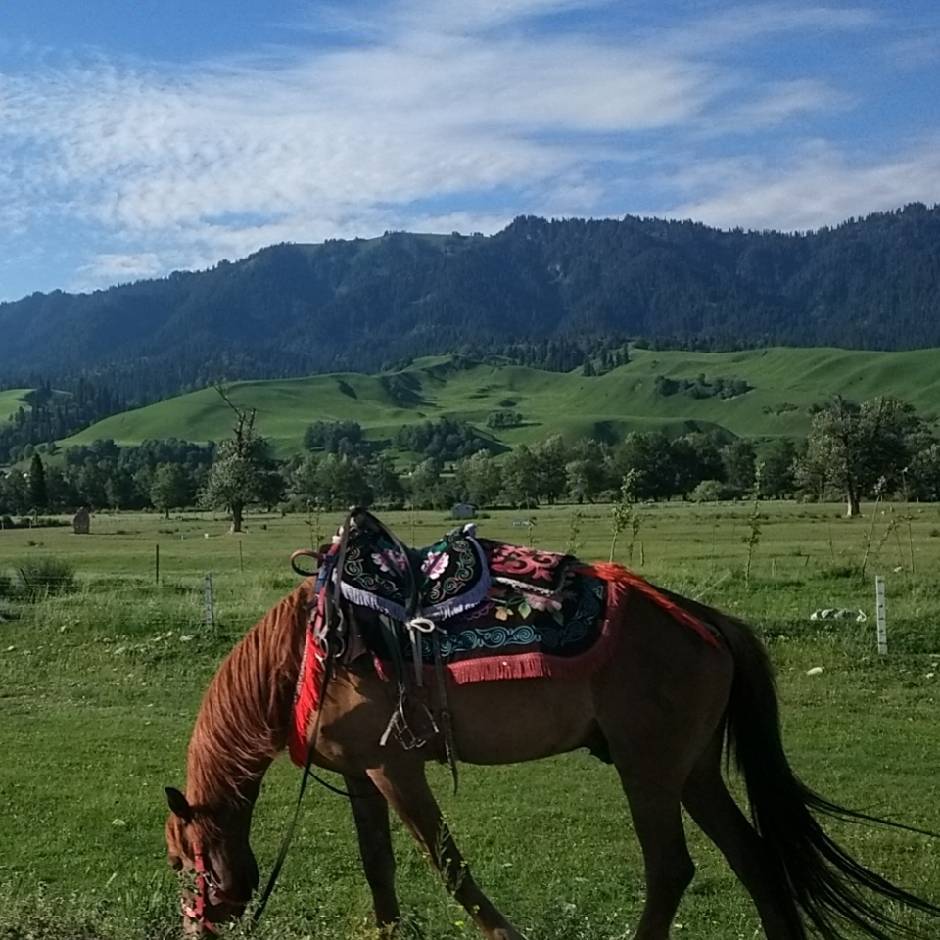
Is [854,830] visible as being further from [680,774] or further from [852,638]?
[852,638]

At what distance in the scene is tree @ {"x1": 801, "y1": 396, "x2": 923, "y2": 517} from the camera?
5347 cm

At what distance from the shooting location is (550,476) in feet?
278

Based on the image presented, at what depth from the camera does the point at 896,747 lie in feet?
32.3

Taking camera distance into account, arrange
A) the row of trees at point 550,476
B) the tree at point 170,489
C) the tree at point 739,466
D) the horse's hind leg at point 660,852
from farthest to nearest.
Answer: the tree at point 170,489, the tree at point 739,466, the row of trees at point 550,476, the horse's hind leg at point 660,852

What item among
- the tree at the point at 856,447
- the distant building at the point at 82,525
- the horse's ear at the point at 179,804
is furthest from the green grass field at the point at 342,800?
the tree at the point at 856,447

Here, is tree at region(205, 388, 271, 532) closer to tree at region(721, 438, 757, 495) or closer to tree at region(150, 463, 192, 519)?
tree at region(150, 463, 192, 519)

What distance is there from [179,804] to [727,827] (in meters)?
2.41

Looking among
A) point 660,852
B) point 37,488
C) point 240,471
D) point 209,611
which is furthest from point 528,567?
point 37,488

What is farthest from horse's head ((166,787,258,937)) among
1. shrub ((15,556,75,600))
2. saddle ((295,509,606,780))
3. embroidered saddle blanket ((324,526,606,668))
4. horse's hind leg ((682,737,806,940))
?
A: shrub ((15,556,75,600))

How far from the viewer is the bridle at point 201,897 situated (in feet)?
14.8

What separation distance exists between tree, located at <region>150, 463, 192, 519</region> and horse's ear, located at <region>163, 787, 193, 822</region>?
268ft

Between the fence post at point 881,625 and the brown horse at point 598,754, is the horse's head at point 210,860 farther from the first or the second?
the fence post at point 881,625

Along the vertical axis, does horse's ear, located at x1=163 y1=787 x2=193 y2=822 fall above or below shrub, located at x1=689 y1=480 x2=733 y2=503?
above

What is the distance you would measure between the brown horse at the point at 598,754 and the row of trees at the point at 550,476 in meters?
43.7
